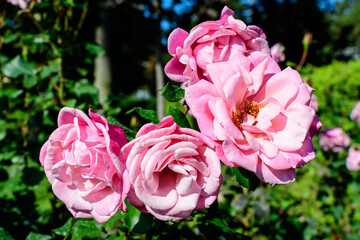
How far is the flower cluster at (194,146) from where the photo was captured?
595mm

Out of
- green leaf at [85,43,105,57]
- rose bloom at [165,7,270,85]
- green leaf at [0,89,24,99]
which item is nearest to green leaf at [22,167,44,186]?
green leaf at [0,89,24,99]

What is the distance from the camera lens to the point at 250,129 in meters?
0.65

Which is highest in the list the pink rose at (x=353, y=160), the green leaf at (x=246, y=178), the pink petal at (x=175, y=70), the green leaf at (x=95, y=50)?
the pink petal at (x=175, y=70)

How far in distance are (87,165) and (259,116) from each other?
0.43 m

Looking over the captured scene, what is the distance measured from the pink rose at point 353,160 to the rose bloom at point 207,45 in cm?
182

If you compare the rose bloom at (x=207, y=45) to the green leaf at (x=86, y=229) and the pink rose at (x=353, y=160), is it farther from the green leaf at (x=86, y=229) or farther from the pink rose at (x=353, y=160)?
the pink rose at (x=353, y=160)

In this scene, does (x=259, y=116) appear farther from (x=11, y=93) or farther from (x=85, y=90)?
(x=11, y=93)

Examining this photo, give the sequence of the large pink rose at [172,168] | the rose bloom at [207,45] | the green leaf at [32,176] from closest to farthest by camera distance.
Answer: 1. the large pink rose at [172,168]
2. the rose bloom at [207,45]
3. the green leaf at [32,176]

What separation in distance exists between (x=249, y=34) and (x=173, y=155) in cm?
37

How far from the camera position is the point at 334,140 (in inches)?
85.4

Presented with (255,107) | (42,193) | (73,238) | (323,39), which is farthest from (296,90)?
(323,39)

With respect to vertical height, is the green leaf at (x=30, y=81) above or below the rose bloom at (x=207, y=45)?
below

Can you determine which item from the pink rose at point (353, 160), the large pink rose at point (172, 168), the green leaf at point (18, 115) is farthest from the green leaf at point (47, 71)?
the pink rose at point (353, 160)

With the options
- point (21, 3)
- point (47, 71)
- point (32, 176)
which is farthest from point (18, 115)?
point (21, 3)
